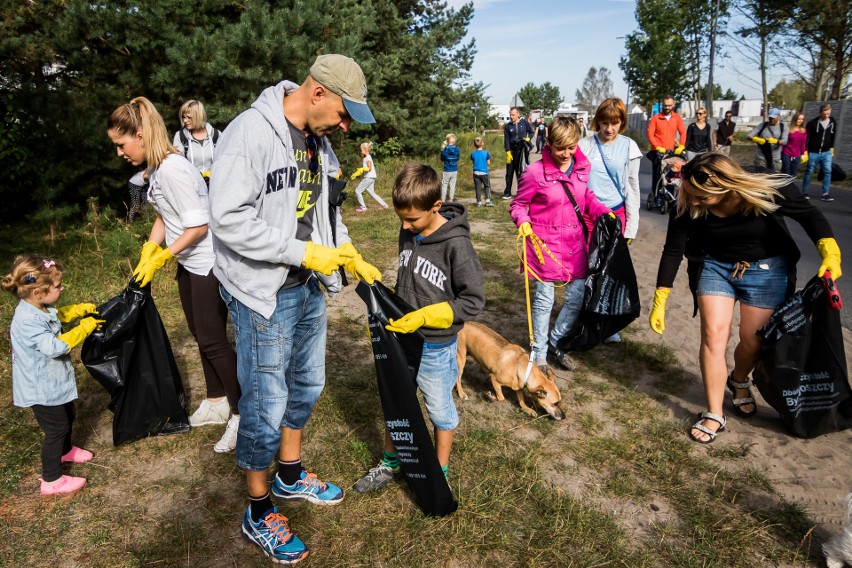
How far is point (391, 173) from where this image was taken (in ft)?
52.4

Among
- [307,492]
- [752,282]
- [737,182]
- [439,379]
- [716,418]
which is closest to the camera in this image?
[439,379]

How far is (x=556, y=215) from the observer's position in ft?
13.1

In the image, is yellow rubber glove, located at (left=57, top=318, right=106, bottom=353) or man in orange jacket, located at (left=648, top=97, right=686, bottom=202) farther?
man in orange jacket, located at (left=648, top=97, right=686, bottom=202)

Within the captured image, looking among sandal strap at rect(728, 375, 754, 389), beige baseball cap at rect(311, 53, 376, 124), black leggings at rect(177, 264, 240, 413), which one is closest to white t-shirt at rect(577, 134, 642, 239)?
sandal strap at rect(728, 375, 754, 389)

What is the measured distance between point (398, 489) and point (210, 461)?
1.19 m

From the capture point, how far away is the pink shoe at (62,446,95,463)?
3217 mm

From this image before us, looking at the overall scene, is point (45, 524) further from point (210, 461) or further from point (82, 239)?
point (82, 239)

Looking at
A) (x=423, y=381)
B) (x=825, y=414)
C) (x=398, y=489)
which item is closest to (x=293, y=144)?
(x=423, y=381)

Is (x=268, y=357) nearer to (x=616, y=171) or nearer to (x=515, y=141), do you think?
(x=616, y=171)

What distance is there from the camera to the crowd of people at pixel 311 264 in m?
2.12

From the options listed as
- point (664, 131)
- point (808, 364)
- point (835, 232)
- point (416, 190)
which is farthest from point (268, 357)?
point (664, 131)

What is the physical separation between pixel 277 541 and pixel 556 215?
2798 mm

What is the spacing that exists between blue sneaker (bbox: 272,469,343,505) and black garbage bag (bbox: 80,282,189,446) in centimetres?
105

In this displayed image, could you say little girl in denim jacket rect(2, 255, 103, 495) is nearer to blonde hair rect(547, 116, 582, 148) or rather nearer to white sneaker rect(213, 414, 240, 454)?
white sneaker rect(213, 414, 240, 454)
